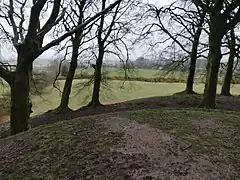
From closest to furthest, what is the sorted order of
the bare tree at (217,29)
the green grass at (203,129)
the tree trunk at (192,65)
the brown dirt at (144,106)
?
the green grass at (203,129), the bare tree at (217,29), the brown dirt at (144,106), the tree trunk at (192,65)

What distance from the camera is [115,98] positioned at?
2423 cm

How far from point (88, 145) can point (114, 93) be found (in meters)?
19.8

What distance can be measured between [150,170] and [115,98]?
66.7ft

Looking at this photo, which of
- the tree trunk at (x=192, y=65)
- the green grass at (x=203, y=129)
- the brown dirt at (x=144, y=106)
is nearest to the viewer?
the green grass at (x=203, y=129)

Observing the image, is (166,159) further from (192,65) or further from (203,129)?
(192,65)

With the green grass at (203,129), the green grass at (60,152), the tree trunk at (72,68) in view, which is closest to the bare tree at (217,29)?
the green grass at (203,129)

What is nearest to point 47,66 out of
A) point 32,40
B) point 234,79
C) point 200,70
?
point 200,70

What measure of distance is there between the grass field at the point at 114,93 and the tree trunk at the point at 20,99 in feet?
34.9

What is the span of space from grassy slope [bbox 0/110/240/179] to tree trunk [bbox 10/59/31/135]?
1685 mm

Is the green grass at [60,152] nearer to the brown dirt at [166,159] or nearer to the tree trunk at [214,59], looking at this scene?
the brown dirt at [166,159]

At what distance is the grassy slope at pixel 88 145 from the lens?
13.5 feet

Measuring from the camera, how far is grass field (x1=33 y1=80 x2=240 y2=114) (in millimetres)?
20312

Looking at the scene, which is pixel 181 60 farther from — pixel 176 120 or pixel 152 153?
pixel 152 153

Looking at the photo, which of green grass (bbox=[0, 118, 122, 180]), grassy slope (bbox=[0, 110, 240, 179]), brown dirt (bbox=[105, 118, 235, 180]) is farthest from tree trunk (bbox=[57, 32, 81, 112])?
brown dirt (bbox=[105, 118, 235, 180])
